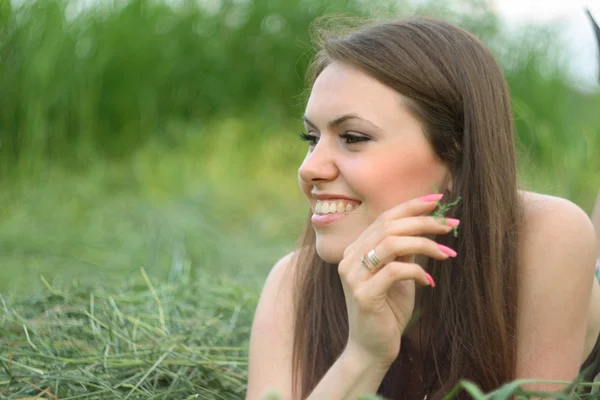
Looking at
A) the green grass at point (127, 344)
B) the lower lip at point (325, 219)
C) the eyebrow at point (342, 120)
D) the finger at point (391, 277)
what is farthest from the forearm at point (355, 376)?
the eyebrow at point (342, 120)

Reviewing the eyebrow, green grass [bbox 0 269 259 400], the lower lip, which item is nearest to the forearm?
the lower lip

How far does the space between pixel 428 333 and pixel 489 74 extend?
70cm

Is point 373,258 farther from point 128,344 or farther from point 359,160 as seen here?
point 128,344

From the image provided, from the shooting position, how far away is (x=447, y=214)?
2.31 meters

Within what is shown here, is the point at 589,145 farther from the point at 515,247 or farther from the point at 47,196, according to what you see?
the point at 515,247

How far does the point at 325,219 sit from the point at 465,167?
383 mm

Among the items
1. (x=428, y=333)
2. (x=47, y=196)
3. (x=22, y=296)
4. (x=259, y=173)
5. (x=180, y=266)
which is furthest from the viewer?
(x=259, y=173)

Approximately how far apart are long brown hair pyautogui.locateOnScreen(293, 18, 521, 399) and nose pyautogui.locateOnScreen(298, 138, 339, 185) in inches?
8.8

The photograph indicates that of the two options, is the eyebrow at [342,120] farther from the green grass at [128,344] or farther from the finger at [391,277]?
the green grass at [128,344]

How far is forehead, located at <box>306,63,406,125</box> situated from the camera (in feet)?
7.16

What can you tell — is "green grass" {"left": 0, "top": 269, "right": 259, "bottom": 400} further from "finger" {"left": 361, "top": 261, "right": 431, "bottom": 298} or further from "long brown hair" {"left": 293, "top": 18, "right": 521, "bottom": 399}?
"long brown hair" {"left": 293, "top": 18, "right": 521, "bottom": 399}

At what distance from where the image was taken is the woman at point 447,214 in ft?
7.01

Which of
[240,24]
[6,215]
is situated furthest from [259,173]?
[6,215]

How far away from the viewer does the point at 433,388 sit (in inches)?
95.7
